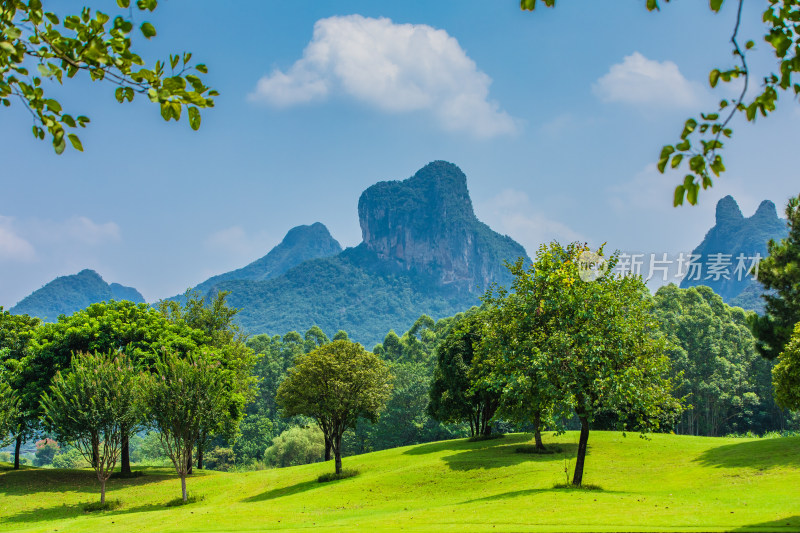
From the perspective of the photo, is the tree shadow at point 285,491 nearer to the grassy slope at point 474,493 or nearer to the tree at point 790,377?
the grassy slope at point 474,493

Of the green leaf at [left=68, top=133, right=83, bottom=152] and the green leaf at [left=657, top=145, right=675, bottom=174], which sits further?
the green leaf at [left=68, top=133, right=83, bottom=152]

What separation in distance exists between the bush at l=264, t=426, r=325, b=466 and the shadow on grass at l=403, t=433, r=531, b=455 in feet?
71.9

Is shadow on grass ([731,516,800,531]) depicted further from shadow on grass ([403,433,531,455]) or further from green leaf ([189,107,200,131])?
shadow on grass ([403,433,531,455])

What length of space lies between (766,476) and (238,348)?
123 feet

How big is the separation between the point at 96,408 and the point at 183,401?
3857 mm

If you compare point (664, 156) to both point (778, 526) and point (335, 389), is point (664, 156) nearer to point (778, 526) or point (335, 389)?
point (778, 526)

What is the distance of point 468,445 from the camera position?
3619cm

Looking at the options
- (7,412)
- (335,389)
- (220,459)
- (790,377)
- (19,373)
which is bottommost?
(220,459)

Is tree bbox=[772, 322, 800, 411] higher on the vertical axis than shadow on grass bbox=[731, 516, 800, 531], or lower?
higher

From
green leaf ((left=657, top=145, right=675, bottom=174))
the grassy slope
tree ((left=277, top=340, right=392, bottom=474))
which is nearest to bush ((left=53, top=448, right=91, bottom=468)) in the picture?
the grassy slope

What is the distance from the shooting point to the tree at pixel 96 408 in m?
24.2

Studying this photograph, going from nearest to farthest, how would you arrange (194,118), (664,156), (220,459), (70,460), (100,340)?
(664,156)
(194,118)
(100,340)
(220,459)
(70,460)

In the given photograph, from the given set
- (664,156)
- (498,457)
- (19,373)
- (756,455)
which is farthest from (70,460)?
(664,156)

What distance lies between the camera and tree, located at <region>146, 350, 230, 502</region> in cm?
2475
